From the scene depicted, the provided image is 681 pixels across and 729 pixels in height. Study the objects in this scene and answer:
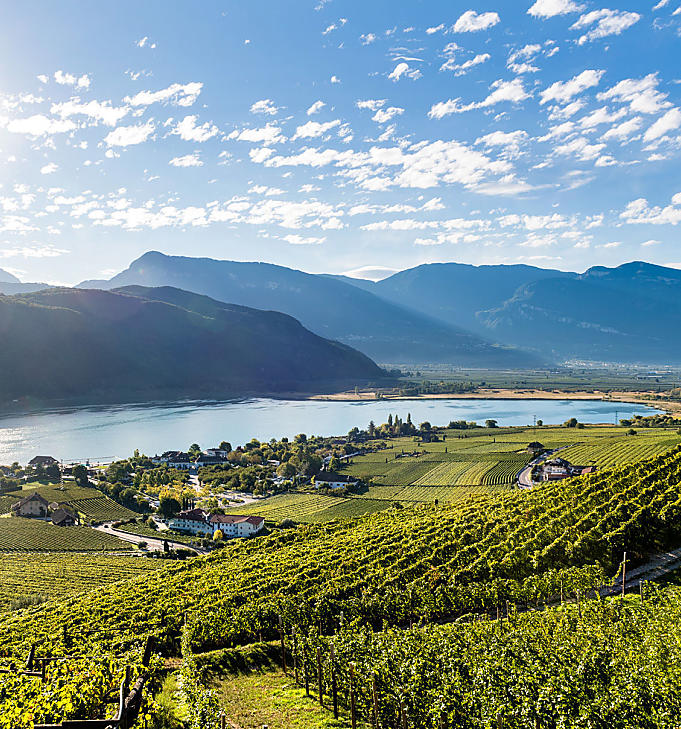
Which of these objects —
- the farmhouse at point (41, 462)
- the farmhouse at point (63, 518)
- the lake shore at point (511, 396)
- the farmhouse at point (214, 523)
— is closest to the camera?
the farmhouse at point (214, 523)

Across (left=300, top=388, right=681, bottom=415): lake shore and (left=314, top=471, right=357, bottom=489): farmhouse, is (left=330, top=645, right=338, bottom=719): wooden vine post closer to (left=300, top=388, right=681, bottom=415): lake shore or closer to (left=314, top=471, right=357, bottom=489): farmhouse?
(left=314, top=471, right=357, bottom=489): farmhouse

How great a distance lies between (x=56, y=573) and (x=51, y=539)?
14.1 meters

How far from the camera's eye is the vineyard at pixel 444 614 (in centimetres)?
988

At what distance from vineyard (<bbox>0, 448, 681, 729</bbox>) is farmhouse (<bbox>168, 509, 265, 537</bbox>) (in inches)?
518

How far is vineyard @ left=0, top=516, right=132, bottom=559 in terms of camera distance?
150ft

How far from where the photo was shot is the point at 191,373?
624 ft

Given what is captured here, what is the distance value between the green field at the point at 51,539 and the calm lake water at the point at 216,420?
38.9 meters

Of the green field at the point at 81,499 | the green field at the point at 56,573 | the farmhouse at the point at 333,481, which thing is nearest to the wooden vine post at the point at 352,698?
the green field at the point at 56,573

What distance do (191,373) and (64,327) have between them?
140 ft

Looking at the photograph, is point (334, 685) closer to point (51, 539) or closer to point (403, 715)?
point (403, 715)

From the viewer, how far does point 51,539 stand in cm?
4806

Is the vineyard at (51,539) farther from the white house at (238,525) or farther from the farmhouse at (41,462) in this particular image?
the farmhouse at (41,462)

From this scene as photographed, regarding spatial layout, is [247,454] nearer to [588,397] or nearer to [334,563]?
[334,563]

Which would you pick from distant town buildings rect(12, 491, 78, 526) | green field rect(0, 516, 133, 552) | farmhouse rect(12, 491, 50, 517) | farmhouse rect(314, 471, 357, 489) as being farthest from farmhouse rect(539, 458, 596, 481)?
farmhouse rect(12, 491, 50, 517)
